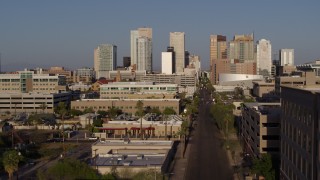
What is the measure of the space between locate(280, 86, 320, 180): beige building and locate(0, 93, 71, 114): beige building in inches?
1339

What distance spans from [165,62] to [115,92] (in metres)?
60.4

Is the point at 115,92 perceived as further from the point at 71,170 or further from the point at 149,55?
the point at 149,55

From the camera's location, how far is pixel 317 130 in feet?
41.7

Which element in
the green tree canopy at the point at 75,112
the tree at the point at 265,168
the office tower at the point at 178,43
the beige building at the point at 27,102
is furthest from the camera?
the office tower at the point at 178,43

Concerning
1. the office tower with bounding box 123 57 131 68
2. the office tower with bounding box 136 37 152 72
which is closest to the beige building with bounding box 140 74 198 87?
the office tower with bounding box 136 37 152 72

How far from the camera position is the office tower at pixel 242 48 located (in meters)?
116

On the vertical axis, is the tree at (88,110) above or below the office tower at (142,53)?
below

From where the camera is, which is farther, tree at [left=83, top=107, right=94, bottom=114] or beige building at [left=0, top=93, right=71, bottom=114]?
beige building at [left=0, top=93, right=71, bottom=114]

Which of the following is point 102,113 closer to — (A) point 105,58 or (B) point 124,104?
(B) point 124,104

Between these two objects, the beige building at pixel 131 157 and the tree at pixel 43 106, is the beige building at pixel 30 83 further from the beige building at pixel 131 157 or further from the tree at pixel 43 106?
the beige building at pixel 131 157

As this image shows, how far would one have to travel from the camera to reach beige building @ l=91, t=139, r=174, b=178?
1764 centimetres

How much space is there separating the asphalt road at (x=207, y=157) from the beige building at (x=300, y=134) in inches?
138

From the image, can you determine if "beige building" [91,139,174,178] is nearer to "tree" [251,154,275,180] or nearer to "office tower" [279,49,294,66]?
"tree" [251,154,275,180]

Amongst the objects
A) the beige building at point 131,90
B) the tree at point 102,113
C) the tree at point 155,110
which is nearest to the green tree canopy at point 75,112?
the tree at point 102,113
